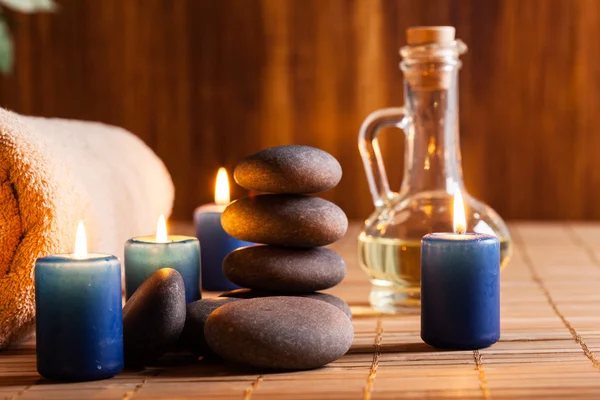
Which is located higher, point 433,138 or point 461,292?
point 433,138

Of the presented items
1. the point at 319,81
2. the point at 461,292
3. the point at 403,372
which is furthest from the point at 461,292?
the point at 319,81

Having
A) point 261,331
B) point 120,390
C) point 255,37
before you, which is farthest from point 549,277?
point 255,37

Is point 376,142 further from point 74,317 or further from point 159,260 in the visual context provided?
point 74,317

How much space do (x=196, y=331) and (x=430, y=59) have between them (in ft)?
1.63

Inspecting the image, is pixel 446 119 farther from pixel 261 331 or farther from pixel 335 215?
pixel 261 331

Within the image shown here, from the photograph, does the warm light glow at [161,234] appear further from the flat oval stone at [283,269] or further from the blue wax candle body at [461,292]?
the blue wax candle body at [461,292]

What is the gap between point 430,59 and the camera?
3.70ft

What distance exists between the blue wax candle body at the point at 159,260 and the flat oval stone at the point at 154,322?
0.45 feet

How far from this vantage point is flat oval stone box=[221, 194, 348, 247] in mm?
950

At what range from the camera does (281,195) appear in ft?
3.22

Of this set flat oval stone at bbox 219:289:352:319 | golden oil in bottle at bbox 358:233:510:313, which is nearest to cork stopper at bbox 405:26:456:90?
golden oil in bottle at bbox 358:233:510:313

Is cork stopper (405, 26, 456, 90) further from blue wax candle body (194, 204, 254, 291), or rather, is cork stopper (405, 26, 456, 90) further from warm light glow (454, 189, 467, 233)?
blue wax candle body (194, 204, 254, 291)

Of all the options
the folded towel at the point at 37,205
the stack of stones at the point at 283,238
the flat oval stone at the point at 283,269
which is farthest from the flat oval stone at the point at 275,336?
the folded towel at the point at 37,205

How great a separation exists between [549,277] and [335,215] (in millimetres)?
539
